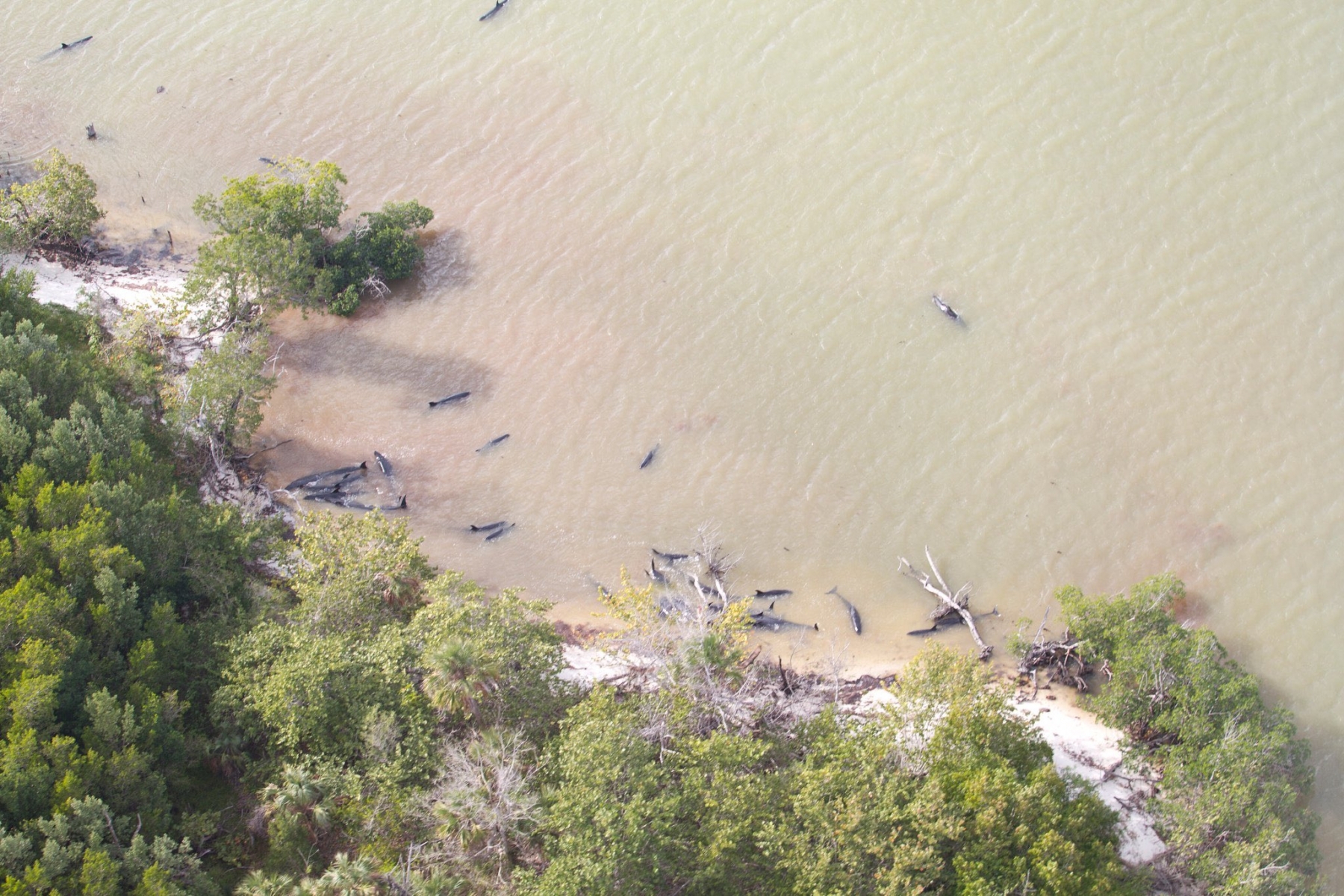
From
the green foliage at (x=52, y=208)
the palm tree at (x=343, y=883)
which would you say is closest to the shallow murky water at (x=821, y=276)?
the green foliage at (x=52, y=208)

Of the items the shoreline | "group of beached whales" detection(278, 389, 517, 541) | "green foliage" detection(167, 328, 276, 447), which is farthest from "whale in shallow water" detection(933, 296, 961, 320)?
"green foliage" detection(167, 328, 276, 447)

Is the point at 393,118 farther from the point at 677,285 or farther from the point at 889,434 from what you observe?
the point at 889,434

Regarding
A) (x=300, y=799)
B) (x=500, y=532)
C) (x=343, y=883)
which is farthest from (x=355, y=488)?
(x=343, y=883)

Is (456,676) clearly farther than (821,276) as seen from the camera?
No

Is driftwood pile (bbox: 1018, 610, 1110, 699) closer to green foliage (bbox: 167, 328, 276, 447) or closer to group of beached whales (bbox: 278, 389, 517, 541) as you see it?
group of beached whales (bbox: 278, 389, 517, 541)

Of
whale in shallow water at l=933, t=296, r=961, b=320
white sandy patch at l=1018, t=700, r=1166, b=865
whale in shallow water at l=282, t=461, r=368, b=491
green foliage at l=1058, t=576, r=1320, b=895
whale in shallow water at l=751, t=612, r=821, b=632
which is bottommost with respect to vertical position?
whale in shallow water at l=282, t=461, r=368, b=491

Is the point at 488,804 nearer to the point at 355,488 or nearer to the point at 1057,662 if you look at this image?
the point at 355,488

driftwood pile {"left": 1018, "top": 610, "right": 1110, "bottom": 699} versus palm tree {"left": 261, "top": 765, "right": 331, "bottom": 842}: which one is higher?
driftwood pile {"left": 1018, "top": 610, "right": 1110, "bottom": 699}
